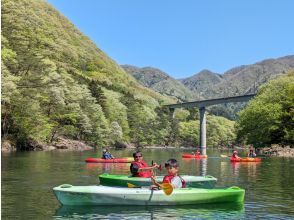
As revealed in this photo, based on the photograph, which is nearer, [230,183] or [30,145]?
[230,183]

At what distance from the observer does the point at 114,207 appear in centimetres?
1784

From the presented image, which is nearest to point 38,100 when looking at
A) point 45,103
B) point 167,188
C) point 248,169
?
point 45,103

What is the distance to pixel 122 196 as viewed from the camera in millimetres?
17969

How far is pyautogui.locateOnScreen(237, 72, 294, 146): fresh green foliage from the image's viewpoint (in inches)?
3044

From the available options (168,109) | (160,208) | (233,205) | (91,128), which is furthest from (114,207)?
(168,109)

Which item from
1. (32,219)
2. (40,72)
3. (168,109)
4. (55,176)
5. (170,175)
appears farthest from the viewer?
(168,109)

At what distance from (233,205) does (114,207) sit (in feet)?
16.4

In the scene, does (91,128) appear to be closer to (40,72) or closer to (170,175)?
(40,72)

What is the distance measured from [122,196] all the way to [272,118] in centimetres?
6312

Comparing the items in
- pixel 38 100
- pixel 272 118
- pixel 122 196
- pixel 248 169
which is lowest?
pixel 122 196

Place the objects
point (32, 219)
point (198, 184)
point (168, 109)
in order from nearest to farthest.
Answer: point (32, 219), point (198, 184), point (168, 109)

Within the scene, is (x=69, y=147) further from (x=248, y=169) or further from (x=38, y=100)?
(x=248, y=169)

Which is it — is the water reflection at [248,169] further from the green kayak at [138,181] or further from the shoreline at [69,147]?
the shoreline at [69,147]

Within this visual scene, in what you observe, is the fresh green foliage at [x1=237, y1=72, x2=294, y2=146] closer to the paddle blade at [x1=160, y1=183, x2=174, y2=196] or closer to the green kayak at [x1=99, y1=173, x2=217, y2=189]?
the green kayak at [x1=99, y1=173, x2=217, y2=189]
